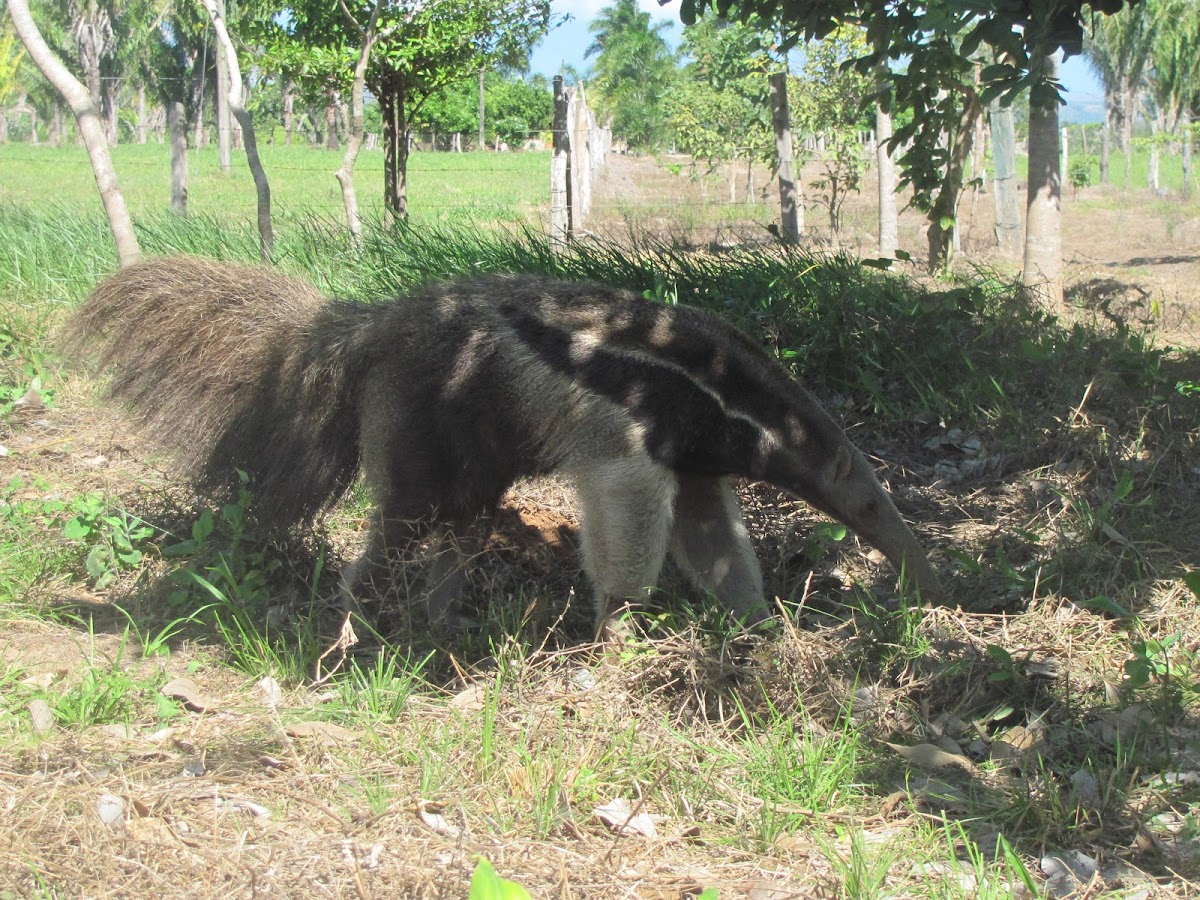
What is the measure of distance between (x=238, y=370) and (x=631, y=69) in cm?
8133

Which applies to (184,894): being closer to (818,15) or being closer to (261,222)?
(818,15)

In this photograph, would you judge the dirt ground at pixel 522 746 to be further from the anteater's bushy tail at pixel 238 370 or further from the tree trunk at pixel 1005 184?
the tree trunk at pixel 1005 184

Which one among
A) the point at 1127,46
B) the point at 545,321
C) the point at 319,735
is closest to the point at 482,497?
the point at 545,321

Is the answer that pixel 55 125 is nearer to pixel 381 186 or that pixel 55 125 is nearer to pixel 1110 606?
pixel 381 186

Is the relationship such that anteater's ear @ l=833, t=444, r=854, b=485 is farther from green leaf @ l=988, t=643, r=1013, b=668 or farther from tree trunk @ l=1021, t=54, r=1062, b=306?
tree trunk @ l=1021, t=54, r=1062, b=306

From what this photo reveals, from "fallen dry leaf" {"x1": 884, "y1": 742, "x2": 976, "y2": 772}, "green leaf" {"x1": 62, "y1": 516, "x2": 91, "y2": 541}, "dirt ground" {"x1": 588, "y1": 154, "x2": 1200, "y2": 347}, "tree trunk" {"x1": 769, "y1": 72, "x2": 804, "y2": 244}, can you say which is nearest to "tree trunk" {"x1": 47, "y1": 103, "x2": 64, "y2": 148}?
Result: "dirt ground" {"x1": 588, "y1": 154, "x2": 1200, "y2": 347}

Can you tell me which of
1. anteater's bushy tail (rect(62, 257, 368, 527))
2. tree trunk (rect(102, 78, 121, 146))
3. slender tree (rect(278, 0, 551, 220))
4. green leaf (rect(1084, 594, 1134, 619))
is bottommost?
green leaf (rect(1084, 594, 1134, 619))

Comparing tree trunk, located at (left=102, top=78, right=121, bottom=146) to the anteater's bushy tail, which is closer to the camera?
the anteater's bushy tail

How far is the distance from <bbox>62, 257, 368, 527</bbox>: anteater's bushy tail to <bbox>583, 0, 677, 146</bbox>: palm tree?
59.5m

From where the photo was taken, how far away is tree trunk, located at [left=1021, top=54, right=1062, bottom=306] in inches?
283

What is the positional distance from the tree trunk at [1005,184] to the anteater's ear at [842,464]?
324 inches

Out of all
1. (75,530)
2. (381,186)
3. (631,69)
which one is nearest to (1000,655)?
A: (75,530)

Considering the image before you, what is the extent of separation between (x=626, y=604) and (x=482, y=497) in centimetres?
84

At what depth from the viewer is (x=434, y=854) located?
107 inches
